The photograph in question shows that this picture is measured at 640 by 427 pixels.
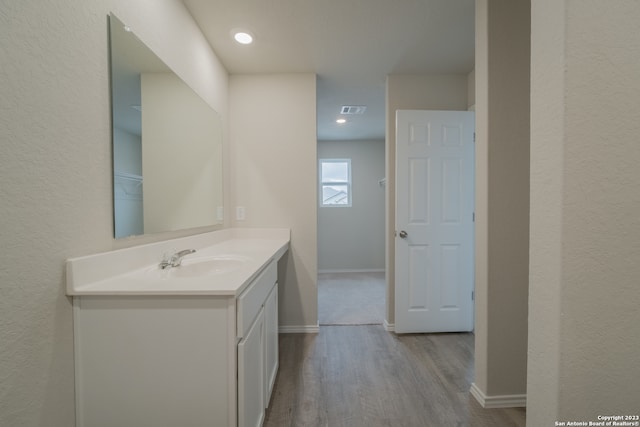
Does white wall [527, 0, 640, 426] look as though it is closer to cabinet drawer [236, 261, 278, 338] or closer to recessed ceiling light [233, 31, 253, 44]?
cabinet drawer [236, 261, 278, 338]

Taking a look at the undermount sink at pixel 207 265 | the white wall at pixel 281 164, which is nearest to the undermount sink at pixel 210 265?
the undermount sink at pixel 207 265

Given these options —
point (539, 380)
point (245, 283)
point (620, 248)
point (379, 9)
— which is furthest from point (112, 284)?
point (379, 9)

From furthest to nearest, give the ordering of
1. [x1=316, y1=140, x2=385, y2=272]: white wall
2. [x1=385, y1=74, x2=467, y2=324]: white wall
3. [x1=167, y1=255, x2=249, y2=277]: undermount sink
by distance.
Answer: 1. [x1=316, y1=140, x2=385, y2=272]: white wall
2. [x1=385, y1=74, x2=467, y2=324]: white wall
3. [x1=167, y1=255, x2=249, y2=277]: undermount sink

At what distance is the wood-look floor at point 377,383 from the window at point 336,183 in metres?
2.94

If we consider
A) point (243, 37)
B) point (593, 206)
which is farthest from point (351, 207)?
point (593, 206)

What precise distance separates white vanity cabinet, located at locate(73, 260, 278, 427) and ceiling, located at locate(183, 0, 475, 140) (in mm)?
1792

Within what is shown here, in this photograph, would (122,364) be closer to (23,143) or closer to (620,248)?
(23,143)

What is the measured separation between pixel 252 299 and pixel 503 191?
56.8 inches

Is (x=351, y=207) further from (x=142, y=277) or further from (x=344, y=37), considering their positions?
(x=142, y=277)

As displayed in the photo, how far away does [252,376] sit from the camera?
109cm

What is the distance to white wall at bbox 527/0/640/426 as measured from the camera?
2.36 ft

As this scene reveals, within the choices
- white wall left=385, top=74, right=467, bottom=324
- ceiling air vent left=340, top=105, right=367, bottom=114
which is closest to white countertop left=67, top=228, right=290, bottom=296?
white wall left=385, top=74, right=467, bottom=324

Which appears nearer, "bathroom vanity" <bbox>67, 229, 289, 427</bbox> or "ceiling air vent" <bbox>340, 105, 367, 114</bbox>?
"bathroom vanity" <bbox>67, 229, 289, 427</bbox>

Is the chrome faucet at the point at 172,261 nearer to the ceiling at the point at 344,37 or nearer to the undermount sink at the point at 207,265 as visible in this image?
the undermount sink at the point at 207,265
